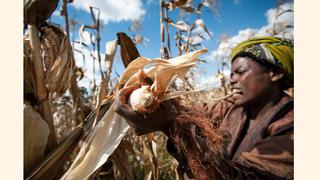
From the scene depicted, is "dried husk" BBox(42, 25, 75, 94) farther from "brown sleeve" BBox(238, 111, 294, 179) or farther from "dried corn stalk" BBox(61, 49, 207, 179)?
"brown sleeve" BBox(238, 111, 294, 179)

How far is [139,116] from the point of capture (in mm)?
559

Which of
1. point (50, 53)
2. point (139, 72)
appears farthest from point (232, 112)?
point (50, 53)

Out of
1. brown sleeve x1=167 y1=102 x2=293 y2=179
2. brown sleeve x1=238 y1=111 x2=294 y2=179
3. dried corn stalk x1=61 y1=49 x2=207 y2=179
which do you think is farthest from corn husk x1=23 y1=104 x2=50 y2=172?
brown sleeve x1=238 y1=111 x2=294 y2=179

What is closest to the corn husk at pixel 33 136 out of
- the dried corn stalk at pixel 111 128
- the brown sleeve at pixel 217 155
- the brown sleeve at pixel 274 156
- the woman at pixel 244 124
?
the dried corn stalk at pixel 111 128

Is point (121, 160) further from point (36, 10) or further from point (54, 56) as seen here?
point (36, 10)

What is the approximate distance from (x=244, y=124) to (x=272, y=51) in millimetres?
232

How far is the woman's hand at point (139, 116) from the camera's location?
556 millimetres

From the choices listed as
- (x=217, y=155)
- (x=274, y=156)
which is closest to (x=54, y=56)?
(x=217, y=155)

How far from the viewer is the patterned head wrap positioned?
2.52 feet

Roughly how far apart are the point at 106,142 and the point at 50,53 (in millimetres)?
243

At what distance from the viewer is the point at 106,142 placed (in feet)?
2.10

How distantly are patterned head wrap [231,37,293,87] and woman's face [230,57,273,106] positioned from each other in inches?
1.1
